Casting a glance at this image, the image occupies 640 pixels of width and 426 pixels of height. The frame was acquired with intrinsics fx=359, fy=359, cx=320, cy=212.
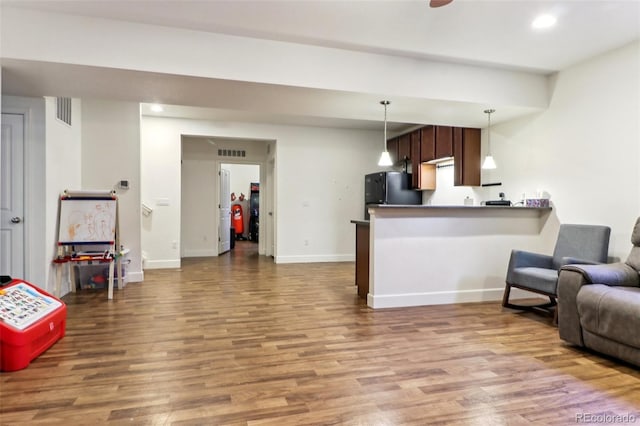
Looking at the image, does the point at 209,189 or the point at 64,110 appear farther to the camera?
the point at 209,189

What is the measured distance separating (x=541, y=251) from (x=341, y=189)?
381 cm

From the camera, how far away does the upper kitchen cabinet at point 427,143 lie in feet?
18.9

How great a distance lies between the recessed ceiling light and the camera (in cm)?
290

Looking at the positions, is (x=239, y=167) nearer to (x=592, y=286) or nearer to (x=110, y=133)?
(x=110, y=133)

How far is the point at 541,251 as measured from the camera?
431 cm

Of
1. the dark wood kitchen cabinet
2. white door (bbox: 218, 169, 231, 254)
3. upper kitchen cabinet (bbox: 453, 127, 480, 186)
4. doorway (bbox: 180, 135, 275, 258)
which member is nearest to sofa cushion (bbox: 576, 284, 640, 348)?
upper kitchen cabinet (bbox: 453, 127, 480, 186)

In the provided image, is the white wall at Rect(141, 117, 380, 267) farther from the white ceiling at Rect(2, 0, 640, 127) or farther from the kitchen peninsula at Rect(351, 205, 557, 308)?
the white ceiling at Rect(2, 0, 640, 127)

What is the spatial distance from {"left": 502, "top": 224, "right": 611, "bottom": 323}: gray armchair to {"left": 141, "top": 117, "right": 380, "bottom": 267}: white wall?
3.80 metres

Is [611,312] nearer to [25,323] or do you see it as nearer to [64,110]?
[25,323]

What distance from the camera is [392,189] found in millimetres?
6414

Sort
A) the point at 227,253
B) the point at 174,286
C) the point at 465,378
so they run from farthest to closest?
the point at 227,253
the point at 174,286
the point at 465,378

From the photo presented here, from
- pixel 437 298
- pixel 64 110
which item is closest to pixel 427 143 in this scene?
pixel 437 298

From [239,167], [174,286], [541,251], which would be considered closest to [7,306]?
[174,286]

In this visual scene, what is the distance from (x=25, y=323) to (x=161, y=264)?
12.7 feet
